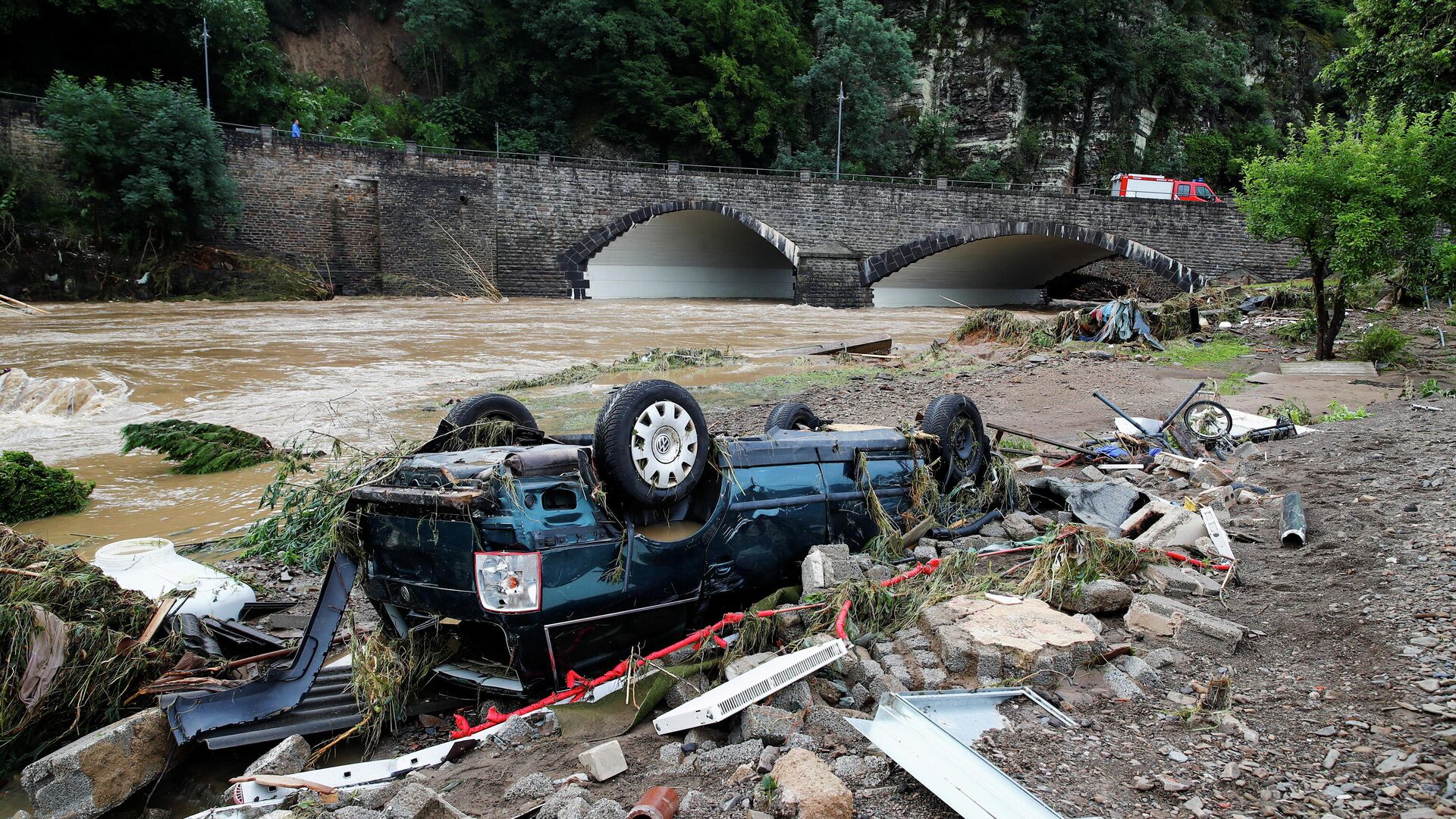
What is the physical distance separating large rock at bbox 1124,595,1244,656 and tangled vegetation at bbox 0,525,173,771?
3876 millimetres

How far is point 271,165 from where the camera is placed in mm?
29469

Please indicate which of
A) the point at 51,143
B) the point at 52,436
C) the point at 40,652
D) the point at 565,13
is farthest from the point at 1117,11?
the point at 40,652

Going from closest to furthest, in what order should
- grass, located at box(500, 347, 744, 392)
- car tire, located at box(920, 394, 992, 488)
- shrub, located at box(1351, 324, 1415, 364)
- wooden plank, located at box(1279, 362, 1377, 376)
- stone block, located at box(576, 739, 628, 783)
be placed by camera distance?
1. stone block, located at box(576, 739, 628, 783)
2. car tire, located at box(920, 394, 992, 488)
3. wooden plank, located at box(1279, 362, 1377, 376)
4. shrub, located at box(1351, 324, 1415, 364)
5. grass, located at box(500, 347, 744, 392)

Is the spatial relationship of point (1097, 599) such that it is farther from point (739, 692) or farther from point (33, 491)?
point (33, 491)

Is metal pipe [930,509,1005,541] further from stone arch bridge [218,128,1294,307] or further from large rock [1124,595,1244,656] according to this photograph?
stone arch bridge [218,128,1294,307]

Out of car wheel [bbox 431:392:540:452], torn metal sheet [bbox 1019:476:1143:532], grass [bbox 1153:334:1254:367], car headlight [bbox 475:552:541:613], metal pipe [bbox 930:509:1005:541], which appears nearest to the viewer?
car headlight [bbox 475:552:541:613]

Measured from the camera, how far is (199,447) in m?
8.49

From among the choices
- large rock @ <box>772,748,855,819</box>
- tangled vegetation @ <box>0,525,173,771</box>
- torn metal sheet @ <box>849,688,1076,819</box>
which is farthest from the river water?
torn metal sheet @ <box>849,688,1076,819</box>

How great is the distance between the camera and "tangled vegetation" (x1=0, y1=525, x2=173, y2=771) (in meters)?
3.17

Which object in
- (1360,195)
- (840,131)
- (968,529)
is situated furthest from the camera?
(840,131)

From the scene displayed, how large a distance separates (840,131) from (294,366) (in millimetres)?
30015

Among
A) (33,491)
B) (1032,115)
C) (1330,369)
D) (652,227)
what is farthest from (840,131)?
(33,491)

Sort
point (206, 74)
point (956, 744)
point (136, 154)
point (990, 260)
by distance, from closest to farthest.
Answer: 1. point (956, 744)
2. point (136, 154)
3. point (206, 74)
4. point (990, 260)

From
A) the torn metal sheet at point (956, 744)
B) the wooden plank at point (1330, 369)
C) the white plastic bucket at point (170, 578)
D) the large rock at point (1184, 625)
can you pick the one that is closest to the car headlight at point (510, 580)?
the torn metal sheet at point (956, 744)
